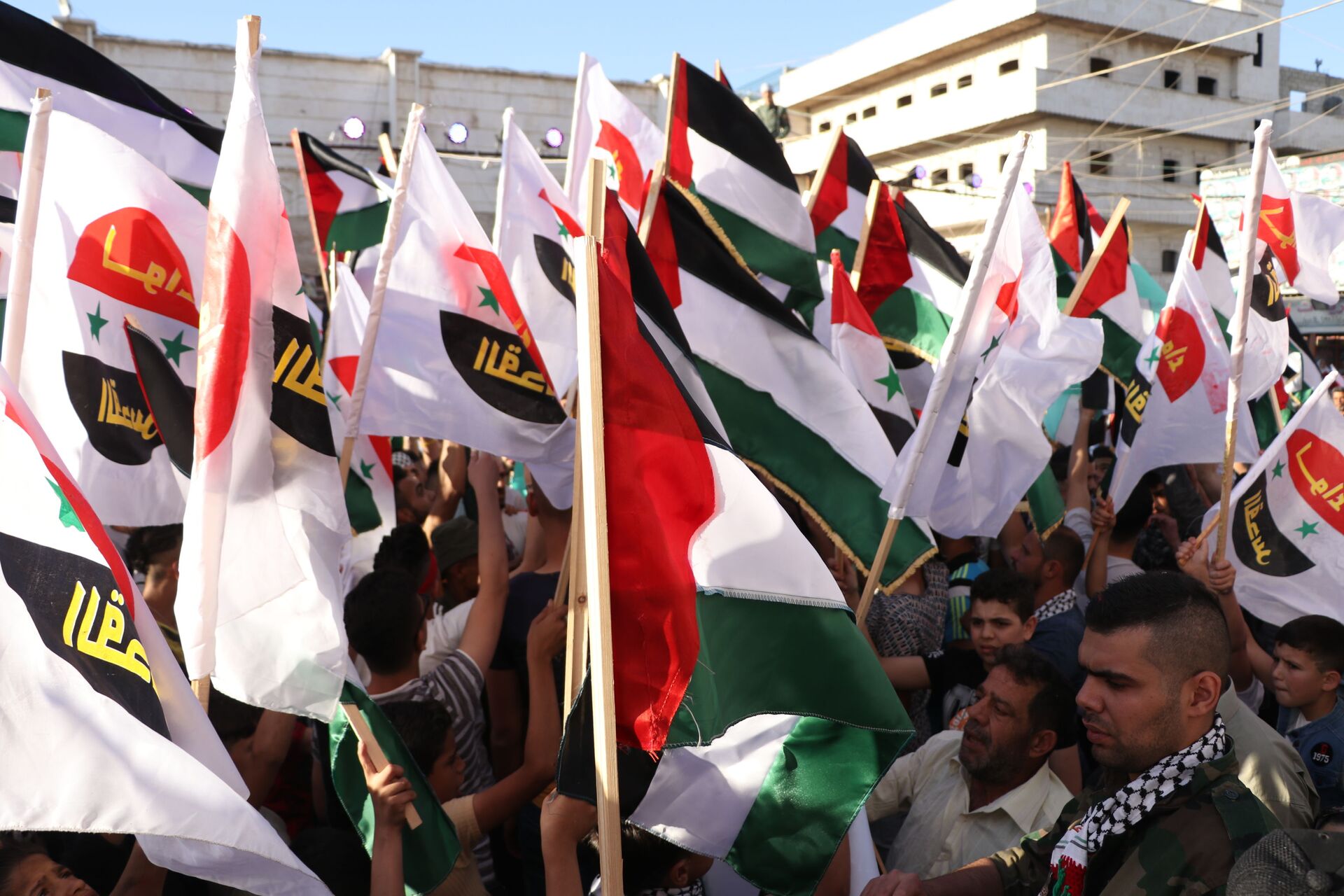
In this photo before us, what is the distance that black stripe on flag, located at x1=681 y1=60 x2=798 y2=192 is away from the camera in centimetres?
608

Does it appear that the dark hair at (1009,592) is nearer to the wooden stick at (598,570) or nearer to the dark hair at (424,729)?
the dark hair at (424,729)

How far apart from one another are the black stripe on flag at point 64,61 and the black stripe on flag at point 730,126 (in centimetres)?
241

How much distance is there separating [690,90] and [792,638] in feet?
12.5

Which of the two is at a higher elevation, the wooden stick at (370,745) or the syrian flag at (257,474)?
the syrian flag at (257,474)

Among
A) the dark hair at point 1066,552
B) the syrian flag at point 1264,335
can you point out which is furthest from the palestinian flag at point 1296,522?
the dark hair at point 1066,552

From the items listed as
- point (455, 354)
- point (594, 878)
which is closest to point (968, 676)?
point (594, 878)

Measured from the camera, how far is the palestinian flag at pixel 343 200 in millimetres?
8367

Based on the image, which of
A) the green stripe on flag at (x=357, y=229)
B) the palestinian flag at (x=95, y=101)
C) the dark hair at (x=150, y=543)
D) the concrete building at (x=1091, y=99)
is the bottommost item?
the dark hair at (x=150, y=543)

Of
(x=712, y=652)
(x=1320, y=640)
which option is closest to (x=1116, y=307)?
(x=1320, y=640)

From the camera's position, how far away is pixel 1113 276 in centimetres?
758

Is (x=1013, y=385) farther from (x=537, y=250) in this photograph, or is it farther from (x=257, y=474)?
(x=257, y=474)

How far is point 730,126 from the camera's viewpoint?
6148mm

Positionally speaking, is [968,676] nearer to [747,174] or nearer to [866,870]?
[866,870]

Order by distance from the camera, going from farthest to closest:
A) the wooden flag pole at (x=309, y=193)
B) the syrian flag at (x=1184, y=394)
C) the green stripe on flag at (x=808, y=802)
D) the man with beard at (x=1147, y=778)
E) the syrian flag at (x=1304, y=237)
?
the wooden flag pole at (x=309, y=193)
the syrian flag at (x=1304, y=237)
the syrian flag at (x=1184, y=394)
the green stripe on flag at (x=808, y=802)
the man with beard at (x=1147, y=778)
